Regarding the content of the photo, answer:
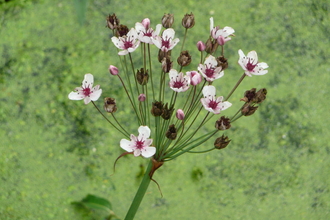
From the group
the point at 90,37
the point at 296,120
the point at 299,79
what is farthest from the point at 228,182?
the point at 90,37

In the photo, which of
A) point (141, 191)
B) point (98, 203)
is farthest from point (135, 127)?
point (141, 191)

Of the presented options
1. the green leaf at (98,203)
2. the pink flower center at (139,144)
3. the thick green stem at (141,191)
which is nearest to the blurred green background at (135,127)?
the green leaf at (98,203)

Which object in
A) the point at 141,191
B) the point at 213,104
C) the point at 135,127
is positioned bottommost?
the point at 141,191

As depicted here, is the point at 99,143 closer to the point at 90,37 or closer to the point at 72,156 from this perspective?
the point at 72,156

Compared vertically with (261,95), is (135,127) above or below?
above

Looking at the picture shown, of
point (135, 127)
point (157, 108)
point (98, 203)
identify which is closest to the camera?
point (157, 108)

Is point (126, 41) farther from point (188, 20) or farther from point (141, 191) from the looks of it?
point (141, 191)
